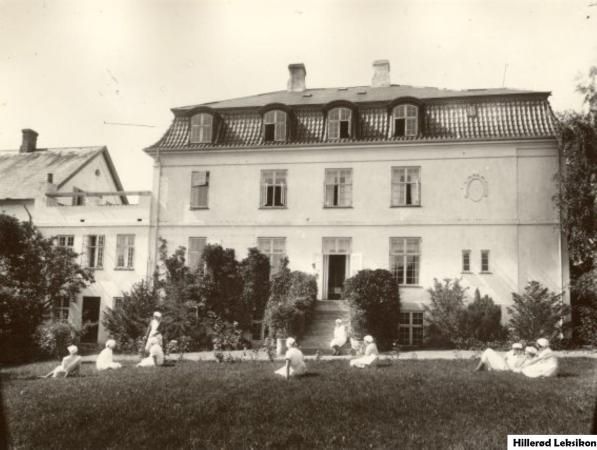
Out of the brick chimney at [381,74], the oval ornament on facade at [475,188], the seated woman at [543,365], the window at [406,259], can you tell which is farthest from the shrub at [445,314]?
the brick chimney at [381,74]

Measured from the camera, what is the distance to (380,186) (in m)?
26.0

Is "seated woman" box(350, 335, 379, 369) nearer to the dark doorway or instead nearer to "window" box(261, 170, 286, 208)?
the dark doorway

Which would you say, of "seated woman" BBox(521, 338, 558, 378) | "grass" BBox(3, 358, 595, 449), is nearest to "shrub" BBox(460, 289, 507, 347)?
"grass" BBox(3, 358, 595, 449)

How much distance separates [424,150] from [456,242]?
409cm

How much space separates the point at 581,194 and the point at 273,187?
12.4 m

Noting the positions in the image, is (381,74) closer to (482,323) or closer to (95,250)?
(482,323)

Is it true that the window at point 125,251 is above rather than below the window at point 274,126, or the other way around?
below

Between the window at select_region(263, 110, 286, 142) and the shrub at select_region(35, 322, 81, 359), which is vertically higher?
the window at select_region(263, 110, 286, 142)

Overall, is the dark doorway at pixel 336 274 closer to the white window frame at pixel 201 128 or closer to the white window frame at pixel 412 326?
the white window frame at pixel 412 326

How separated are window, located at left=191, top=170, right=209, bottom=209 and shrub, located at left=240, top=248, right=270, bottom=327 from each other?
13.6 ft

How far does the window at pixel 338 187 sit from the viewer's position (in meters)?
26.4

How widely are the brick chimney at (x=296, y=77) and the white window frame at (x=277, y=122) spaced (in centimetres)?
394

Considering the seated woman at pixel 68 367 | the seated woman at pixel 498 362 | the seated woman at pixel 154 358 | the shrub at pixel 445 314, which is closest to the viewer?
the seated woman at pixel 498 362

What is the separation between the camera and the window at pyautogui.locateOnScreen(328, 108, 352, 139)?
87.4ft
